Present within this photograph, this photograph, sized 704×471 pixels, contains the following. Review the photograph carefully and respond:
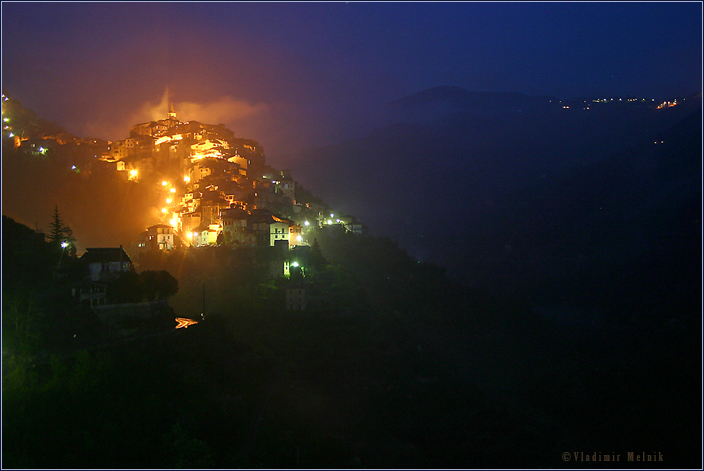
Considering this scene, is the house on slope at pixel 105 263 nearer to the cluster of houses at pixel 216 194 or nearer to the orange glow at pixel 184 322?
the orange glow at pixel 184 322

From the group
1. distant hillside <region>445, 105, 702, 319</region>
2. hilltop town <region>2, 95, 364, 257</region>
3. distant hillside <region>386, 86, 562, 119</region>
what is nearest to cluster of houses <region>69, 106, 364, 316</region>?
hilltop town <region>2, 95, 364, 257</region>

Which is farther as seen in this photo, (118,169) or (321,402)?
(118,169)

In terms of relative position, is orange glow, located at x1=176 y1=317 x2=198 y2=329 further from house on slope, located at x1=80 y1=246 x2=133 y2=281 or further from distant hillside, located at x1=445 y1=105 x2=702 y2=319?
distant hillside, located at x1=445 y1=105 x2=702 y2=319

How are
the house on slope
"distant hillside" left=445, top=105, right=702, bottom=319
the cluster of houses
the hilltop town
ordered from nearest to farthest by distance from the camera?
the house on slope, the cluster of houses, the hilltop town, "distant hillside" left=445, top=105, right=702, bottom=319

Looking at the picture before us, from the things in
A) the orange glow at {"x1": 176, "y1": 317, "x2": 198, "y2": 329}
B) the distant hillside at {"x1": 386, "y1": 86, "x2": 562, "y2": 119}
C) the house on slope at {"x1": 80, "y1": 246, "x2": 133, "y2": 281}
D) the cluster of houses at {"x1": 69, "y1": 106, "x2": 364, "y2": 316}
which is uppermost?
the distant hillside at {"x1": 386, "y1": 86, "x2": 562, "y2": 119}

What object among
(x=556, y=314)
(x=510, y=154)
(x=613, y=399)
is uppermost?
(x=510, y=154)

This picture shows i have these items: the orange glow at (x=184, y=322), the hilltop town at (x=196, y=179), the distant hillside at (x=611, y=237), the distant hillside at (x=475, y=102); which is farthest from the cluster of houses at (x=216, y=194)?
the distant hillside at (x=475, y=102)

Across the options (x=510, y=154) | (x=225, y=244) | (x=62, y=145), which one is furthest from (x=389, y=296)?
(x=510, y=154)

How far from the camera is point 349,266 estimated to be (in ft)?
108

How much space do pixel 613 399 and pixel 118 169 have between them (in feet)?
115

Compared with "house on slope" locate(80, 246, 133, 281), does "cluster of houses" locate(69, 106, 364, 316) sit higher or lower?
higher

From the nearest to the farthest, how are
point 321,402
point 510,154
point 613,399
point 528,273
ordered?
point 321,402
point 613,399
point 528,273
point 510,154

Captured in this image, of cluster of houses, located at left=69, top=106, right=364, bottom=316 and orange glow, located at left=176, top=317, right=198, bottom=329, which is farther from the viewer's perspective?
cluster of houses, located at left=69, top=106, right=364, bottom=316

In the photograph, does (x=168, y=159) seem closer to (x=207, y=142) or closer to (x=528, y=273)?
(x=207, y=142)
